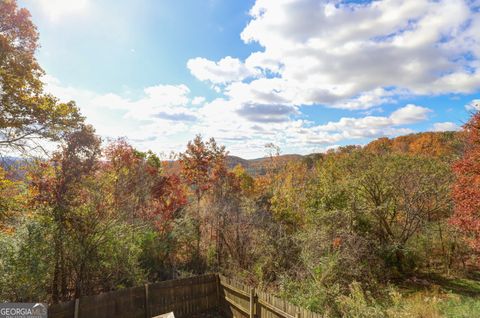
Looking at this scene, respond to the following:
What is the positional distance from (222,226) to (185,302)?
3658 millimetres

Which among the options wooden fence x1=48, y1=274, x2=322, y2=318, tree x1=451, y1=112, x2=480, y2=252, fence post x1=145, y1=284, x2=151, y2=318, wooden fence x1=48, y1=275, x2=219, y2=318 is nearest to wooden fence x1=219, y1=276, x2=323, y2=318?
wooden fence x1=48, y1=274, x2=322, y2=318

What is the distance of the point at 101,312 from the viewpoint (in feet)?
25.5

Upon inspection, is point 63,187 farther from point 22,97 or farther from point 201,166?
point 201,166

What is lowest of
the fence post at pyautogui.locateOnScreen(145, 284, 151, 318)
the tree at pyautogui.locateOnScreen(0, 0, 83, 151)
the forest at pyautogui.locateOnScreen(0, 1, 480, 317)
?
the fence post at pyautogui.locateOnScreen(145, 284, 151, 318)

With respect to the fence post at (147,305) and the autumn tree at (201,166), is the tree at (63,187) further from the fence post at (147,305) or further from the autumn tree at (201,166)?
the autumn tree at (201,166)

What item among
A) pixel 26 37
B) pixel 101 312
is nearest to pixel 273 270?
pixel 101 312

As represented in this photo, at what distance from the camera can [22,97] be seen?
29.5ft

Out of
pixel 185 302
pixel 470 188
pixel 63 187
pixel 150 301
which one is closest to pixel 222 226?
pixel 185 302

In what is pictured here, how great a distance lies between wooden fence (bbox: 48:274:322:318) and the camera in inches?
284

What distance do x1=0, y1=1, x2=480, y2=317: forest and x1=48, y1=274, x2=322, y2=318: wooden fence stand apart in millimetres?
882

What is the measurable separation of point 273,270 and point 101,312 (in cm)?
560

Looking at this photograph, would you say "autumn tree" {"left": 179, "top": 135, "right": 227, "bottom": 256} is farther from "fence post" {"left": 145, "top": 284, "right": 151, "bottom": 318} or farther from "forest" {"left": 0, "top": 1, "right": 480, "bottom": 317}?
"fence post" {"left": 145, "top": 284, "right": 151, "bottom": 318}

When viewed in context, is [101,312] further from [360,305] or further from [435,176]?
[435,176]

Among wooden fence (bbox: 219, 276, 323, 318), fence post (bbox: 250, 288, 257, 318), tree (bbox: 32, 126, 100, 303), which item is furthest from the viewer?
fence post (bbox: 250, 288, 257, 318)
